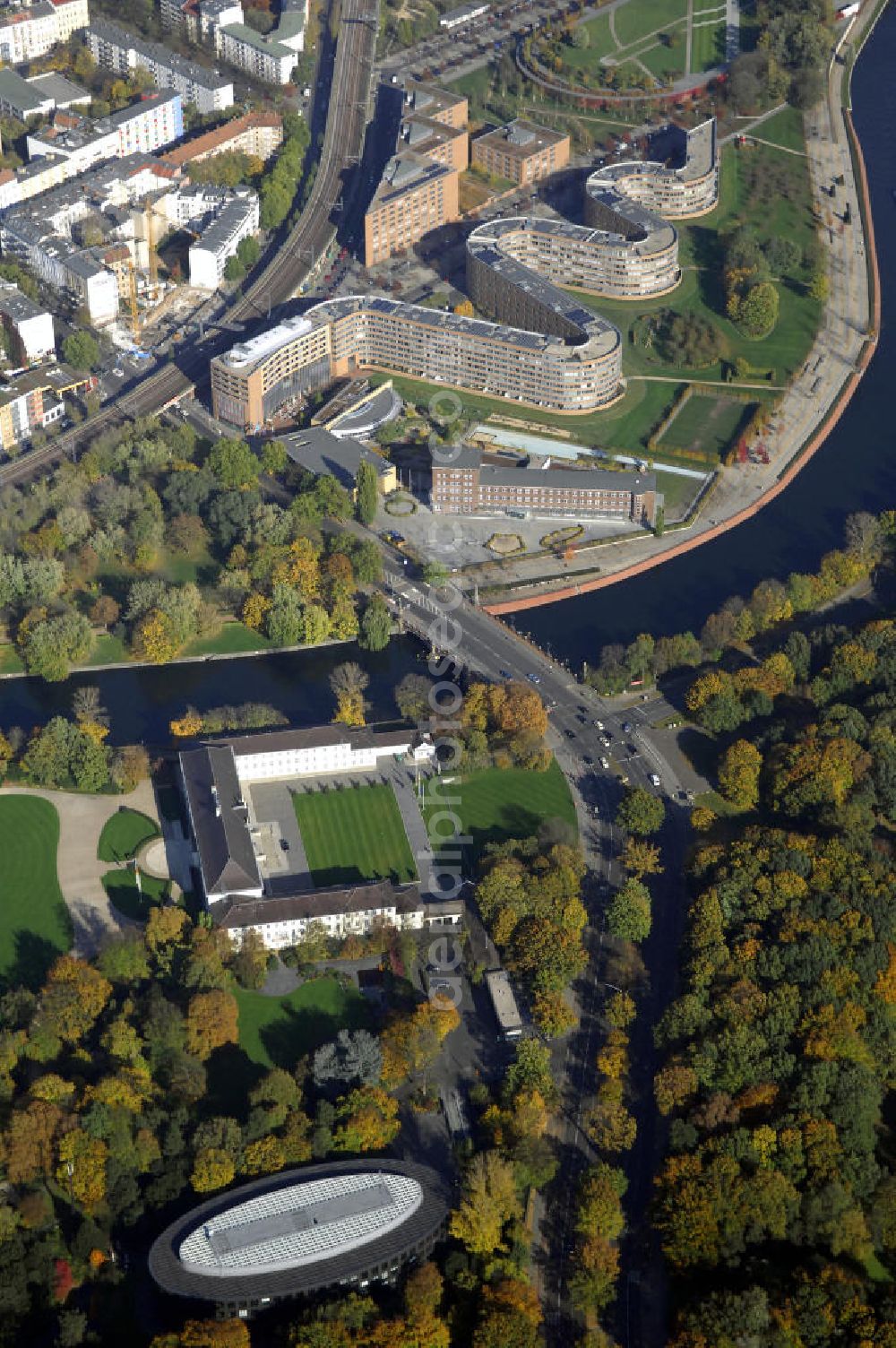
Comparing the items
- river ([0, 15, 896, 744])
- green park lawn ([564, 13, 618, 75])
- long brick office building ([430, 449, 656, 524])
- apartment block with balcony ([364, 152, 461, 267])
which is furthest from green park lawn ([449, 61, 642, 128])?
long brick office building ([430, 449, 656, 524])

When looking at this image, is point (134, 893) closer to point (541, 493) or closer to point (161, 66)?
point (541, 493)

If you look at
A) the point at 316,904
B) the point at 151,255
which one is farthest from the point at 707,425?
the point at 316,904

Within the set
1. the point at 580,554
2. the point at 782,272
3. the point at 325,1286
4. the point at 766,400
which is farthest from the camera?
the point at 782,272

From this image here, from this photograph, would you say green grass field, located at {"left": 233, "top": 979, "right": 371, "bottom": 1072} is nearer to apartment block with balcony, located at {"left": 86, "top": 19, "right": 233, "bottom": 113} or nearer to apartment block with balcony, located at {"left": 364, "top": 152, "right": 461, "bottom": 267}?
apartment block with balcony, located at {"left": 364, "top": 152, "right": 461, "bottom": 267}

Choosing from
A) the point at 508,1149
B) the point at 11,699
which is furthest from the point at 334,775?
the point at 508,1149

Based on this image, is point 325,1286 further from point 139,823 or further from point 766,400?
point 766,400

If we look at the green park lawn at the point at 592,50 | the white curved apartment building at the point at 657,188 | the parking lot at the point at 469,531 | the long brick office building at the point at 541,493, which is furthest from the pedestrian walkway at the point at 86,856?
the green park lawn at the point at 592,50
